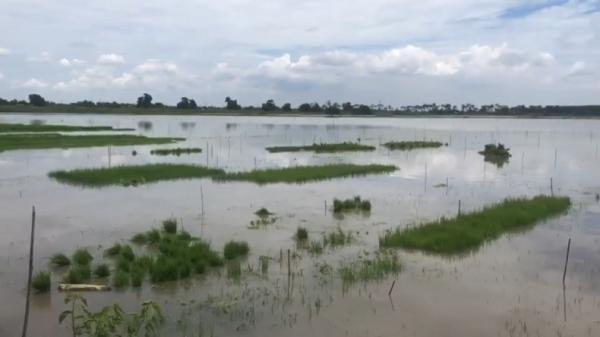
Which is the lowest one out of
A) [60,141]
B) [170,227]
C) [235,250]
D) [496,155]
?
[235,250]

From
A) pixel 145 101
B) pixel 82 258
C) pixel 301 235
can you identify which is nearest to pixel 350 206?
pixel 301 235

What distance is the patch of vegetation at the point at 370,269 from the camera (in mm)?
9310

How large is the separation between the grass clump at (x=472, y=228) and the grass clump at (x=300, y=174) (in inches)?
347

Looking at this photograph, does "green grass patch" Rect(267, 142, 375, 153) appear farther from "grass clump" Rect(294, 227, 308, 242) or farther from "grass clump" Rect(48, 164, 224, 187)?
"grass clump" Rect(294, 227, 308, 242)

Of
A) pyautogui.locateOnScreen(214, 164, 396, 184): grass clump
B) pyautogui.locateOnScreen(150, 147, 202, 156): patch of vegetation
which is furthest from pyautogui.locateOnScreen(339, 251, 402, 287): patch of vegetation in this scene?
pyautogui.locateOnScreen(150, 147, 202, 156): patch of vegetation

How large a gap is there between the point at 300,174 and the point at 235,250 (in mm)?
12230

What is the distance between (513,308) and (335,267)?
10.6 feet

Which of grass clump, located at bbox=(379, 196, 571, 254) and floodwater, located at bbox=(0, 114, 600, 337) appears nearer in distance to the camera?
floodwater, located at bbox=(0, 114, 600, 337)

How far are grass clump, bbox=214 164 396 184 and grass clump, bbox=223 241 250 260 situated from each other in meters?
10.2

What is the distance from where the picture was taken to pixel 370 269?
9711 mm

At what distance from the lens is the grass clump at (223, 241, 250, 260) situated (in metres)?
10.5

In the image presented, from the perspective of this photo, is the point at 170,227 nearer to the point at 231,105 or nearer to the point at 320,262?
the point at 320,262

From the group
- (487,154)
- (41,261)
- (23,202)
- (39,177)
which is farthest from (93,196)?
(487,154)

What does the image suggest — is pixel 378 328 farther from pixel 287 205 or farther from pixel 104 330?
pixel 287 205
